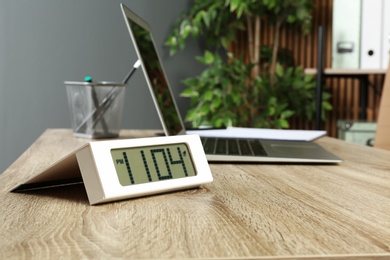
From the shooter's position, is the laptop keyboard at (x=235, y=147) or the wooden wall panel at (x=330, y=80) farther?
the wooden wall panel at (x=330, y=80)

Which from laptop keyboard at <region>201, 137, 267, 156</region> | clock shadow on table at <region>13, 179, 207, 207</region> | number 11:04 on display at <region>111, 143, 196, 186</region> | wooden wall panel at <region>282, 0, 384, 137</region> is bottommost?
wooden wall panel at <region>282, 0, 384, 137</region>

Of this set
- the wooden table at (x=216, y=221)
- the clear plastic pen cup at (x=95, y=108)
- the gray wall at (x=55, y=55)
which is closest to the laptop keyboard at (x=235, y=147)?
the wooden table at (x=216, y=221)

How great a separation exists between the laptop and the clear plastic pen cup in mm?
255

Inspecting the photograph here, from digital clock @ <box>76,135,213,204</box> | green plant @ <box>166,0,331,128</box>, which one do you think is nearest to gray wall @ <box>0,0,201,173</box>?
green plant @ <box>166,0,331,128</box>

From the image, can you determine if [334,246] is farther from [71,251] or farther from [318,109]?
[318,109]

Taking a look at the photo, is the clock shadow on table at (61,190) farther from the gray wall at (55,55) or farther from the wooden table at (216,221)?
the gray wall at (55,55)

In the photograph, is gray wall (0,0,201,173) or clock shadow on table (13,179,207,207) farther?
gray wall (0,0,201,173)

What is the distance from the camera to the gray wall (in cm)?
346

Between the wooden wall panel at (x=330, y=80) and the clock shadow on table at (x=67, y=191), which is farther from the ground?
the clock shadow on table at (x=67, y=191)

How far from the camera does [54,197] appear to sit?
666 mm

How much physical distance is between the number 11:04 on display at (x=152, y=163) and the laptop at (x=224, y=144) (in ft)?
1.03

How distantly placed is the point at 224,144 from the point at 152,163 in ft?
1.97

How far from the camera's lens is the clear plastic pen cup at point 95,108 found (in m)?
1.57

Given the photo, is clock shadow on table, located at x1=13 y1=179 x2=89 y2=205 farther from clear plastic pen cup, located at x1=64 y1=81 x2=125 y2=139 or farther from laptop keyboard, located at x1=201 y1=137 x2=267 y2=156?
clear plastic pen cup, located at x1=64 y1=81 x2=125 y2=139
